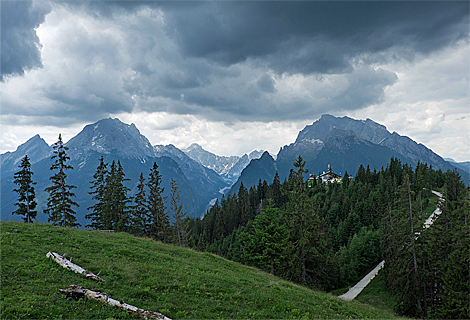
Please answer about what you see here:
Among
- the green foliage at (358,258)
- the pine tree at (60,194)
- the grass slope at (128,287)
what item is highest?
the pine tree at (60,194)

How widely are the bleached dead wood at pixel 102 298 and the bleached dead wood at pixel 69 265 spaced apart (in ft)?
5.86

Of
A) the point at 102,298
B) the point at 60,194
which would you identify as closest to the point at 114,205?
the point at 60,194

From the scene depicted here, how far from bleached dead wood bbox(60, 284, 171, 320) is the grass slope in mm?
240

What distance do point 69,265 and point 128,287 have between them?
397 cm

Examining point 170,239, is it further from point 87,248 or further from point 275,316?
point 275,316

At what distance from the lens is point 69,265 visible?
14.1 m

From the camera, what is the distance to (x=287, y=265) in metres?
30.8

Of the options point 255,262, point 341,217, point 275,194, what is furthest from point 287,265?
point 275,194

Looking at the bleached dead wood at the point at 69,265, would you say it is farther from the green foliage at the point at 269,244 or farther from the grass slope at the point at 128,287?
the green foliage at the point at 269,244

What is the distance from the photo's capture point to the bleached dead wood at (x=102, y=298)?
35.1 ft

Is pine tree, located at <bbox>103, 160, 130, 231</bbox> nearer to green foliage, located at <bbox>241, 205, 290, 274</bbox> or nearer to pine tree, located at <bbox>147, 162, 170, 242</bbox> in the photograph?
pine tree, located at <bbox>147, 162, 170, 242</bbox>

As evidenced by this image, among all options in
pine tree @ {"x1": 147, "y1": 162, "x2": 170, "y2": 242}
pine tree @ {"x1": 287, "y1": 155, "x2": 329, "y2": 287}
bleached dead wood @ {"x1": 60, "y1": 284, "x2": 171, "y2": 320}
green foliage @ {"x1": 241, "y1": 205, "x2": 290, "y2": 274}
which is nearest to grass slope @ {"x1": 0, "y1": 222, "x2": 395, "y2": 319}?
bleached dead wood @ {"x1": 60, "y1": 284, "x2": 171, "y2": 320}

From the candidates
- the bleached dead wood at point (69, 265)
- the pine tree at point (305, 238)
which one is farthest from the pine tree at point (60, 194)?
the pine tree at point (305, 238)

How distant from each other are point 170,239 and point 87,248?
2850cm
